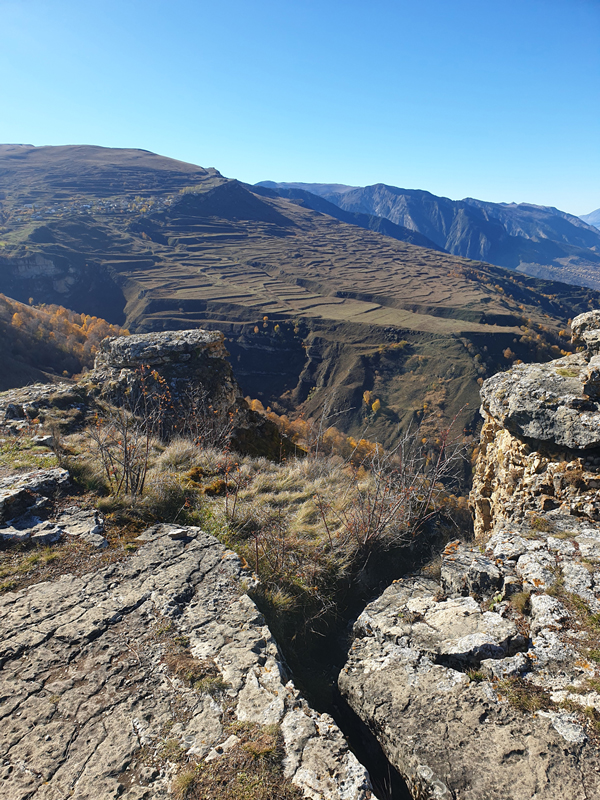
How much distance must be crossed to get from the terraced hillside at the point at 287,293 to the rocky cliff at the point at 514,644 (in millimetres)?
37152

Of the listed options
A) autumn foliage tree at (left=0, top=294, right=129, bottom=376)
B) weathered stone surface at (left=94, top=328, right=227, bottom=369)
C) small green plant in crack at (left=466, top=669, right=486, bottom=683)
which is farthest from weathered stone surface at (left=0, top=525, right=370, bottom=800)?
autumn foliage tree at (left=0, top=294, right=129, bottom=376)

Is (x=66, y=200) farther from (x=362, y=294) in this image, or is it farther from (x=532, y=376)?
(x=532, y=376)

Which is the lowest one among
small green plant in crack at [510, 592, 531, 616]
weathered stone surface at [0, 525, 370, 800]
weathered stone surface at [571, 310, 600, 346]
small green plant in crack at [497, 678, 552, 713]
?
weathered stone surface at [0, 525, 370, 800]

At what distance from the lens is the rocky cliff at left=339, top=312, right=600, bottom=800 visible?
234 centimetres

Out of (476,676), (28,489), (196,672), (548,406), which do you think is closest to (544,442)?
(548,406)

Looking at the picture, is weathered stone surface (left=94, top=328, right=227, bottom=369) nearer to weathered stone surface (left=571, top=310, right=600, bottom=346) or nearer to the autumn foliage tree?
weathered stone surface (left=571, top=310, right=600, bottom=346)

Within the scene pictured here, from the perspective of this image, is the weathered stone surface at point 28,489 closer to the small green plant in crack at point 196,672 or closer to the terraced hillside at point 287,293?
the small green plant in crack at point 196,672

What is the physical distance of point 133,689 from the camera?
108 inches

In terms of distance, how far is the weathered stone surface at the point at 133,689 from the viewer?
7.32ft

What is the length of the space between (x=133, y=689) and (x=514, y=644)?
2834 millimetres

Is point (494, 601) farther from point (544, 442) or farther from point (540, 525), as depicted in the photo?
point (544, 442)

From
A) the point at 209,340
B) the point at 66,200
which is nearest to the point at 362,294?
the point at 209,340

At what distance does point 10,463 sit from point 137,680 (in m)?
3.90

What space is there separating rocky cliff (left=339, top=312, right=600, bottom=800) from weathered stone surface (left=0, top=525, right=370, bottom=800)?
2.16 ft
